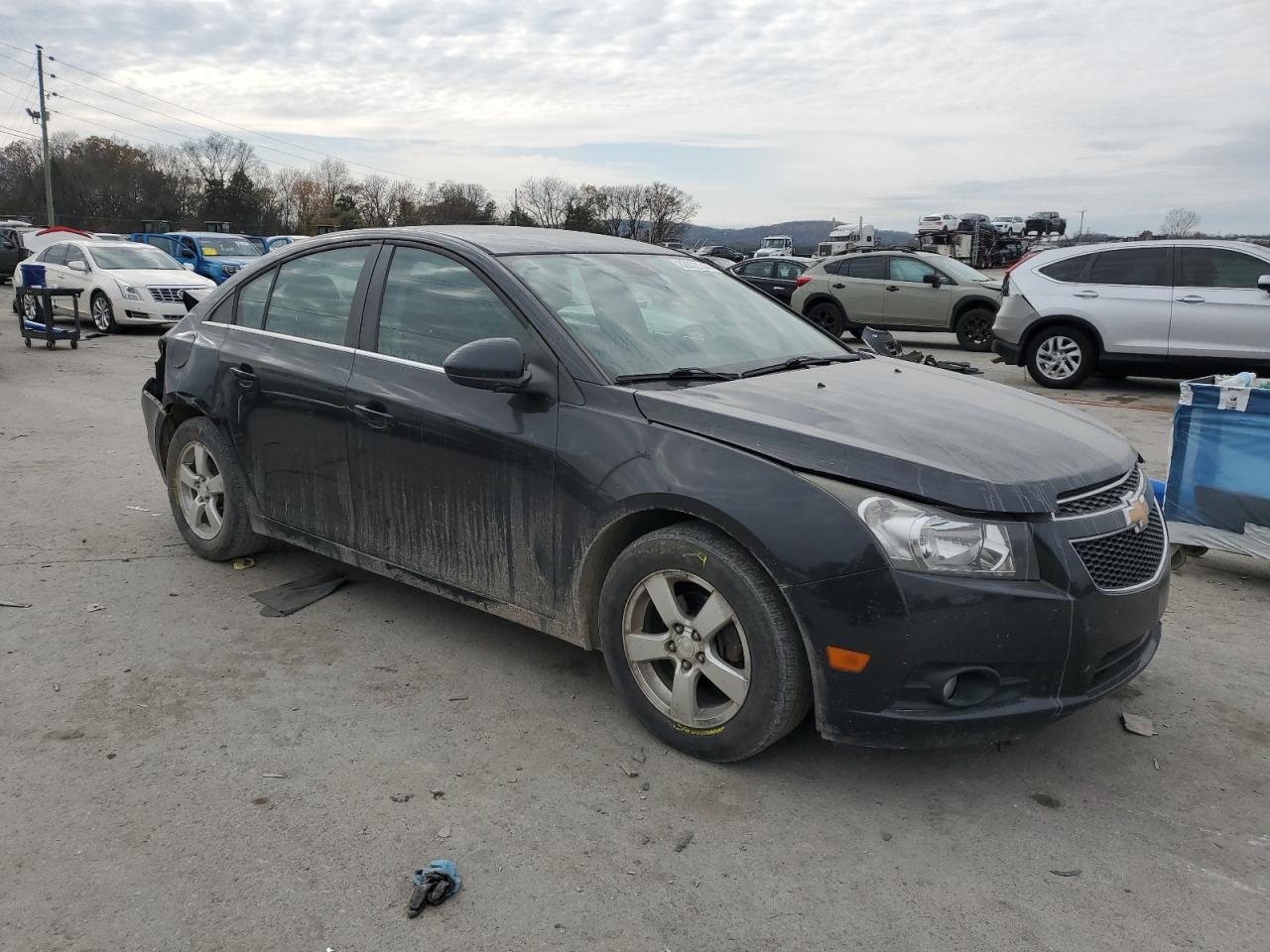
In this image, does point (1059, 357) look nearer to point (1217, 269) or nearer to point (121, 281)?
point (1217, 269)

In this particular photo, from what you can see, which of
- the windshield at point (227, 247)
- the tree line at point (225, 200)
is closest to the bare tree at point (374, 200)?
the tree line at point (225, 200)

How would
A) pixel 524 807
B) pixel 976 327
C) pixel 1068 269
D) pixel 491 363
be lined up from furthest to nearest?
1. pixel 976 327
2. pixel 1068 269
3. pixel 491 363
4. pixel 524 807

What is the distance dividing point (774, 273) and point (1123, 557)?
17.9 meters

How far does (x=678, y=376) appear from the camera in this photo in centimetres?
351

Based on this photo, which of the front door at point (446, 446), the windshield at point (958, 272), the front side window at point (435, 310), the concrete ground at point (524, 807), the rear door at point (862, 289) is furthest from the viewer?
the rear door at point (862, 289)

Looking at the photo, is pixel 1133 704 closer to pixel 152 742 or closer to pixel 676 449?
pixel 676 449

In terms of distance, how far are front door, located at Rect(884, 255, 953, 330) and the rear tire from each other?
772mm

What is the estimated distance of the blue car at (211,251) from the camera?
22719 mm

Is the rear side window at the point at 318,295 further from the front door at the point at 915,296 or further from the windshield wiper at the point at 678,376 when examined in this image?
the front door at the point at 915,296

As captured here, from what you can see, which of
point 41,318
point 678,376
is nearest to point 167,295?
point 41,318

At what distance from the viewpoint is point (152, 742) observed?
131 inches

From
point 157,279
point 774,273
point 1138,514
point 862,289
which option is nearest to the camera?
point 1138,514

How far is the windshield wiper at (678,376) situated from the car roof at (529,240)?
862 mm

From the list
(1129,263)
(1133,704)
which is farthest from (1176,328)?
(1133,704)
